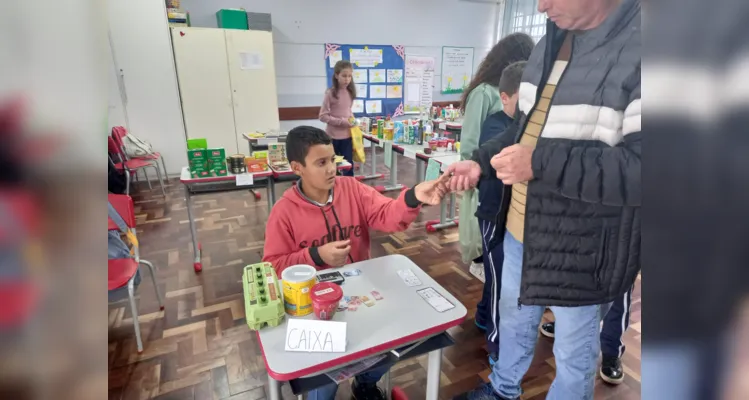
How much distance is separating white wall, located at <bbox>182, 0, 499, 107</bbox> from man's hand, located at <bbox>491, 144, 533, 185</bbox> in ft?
18.3

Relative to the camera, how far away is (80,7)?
5.6 inches

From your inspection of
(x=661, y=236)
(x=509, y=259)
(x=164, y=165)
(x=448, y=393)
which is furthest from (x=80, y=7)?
(x=164, y=165)

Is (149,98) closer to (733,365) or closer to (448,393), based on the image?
(448,393)

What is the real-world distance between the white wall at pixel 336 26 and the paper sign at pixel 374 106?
34.3 inches

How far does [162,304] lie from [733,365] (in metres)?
2.72

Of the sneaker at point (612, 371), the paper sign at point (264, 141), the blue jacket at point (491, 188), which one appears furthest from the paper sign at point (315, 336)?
the paper sign at point (264, 141)

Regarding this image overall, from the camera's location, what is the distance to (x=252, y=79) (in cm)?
538

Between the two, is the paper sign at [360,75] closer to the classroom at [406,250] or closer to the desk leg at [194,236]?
the classroom at [406,250]

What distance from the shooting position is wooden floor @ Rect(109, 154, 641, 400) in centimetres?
179

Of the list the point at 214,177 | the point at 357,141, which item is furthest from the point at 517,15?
the point at 214,177

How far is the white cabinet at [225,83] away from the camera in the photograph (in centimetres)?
498

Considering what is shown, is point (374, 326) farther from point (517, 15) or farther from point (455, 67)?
point (517, 15)

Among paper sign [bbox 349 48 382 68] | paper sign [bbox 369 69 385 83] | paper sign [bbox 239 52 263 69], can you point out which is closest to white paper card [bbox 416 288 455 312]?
paper sign [bbox 239 52 263 69]

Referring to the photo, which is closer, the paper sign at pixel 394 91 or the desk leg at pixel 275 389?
the desk leg at pixel 275 389
